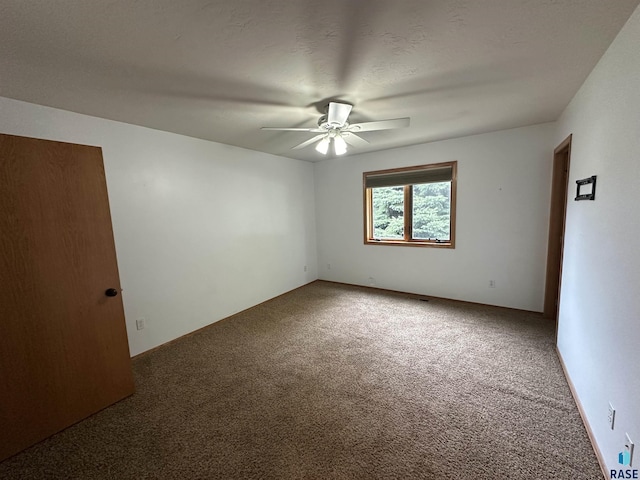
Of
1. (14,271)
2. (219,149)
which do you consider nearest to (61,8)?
(14,271)

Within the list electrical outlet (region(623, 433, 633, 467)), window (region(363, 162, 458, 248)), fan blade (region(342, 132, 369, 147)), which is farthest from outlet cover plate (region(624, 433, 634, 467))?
window (region(363, 162, 458, 248))

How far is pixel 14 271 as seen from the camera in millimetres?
1696

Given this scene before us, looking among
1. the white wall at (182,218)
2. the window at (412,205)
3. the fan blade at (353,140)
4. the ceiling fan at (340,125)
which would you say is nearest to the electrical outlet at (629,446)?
the ceiling fan at (340,125)

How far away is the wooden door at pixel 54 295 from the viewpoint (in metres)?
1.69

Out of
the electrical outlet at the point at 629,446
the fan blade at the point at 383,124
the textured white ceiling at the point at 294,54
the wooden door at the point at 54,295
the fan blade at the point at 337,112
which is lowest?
the electrical outlet at the point at 629,446

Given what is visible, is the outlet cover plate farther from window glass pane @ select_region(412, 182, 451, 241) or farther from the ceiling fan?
window glass pane @ select_region(412, 182, 451, 241)

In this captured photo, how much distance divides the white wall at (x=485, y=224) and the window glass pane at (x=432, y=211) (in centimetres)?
21

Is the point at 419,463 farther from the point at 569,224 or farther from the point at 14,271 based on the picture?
the point at 14,271

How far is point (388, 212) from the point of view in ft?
15.2

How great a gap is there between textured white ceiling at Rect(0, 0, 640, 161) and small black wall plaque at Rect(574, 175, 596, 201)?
2.58 feet

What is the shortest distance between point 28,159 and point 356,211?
4.06 metres

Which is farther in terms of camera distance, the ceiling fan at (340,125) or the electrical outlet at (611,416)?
the ceiling fan at (340,125)

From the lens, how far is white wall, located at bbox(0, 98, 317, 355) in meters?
2.57

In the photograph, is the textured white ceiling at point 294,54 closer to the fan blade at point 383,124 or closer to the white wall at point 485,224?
the fan blade at point 383,124
